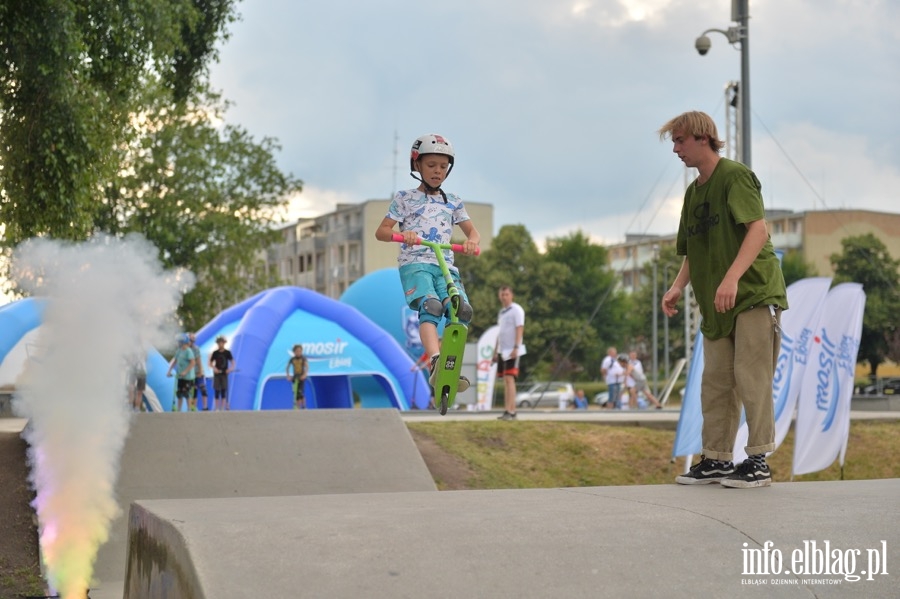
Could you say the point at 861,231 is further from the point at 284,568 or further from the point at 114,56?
the point at 284,568

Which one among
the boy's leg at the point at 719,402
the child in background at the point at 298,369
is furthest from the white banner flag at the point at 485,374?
the boy's leg at the point at 719,402

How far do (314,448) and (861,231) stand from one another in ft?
299

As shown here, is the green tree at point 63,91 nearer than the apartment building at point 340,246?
Yes

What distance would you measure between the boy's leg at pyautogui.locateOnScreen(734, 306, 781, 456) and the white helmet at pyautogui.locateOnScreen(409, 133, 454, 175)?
2.43 metres

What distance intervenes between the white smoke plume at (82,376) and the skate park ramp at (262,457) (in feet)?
0.83

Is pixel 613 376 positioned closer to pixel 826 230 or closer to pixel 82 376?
pixel 82 376

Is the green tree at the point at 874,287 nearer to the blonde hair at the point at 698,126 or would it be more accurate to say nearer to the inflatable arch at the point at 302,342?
the inflatable arch at the point at 302,342

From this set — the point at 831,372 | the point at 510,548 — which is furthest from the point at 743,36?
the point at 510,548

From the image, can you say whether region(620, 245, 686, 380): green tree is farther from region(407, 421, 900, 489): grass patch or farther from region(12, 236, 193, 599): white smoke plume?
region(12, 236, 193, 599): white smoke plume

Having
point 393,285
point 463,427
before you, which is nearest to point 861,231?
point 393,285

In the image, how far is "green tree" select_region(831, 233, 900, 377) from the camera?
66.8 m

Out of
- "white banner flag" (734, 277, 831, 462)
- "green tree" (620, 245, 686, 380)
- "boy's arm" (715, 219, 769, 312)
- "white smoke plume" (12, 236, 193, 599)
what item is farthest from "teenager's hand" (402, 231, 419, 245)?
"green tree" (620, 245, 686, 380)

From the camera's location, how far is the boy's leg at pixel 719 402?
22.5 ft

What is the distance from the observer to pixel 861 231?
93.6 metres
